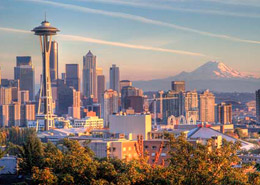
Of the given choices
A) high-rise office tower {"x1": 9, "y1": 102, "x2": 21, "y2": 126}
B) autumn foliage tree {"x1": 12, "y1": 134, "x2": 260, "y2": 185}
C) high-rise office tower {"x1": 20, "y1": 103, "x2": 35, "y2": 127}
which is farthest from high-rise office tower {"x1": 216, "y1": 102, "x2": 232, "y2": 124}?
autumn foliage tree {"x1": 12, "y1": 134, "x2": 260, "y2": 185}

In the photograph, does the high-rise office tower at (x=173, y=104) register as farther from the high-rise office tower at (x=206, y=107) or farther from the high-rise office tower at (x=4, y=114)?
the high-rise office tower at (x=4, y=114)

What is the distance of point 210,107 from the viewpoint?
184 metres

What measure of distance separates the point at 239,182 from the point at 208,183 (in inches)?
52.2

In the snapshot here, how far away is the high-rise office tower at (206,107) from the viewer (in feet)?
588

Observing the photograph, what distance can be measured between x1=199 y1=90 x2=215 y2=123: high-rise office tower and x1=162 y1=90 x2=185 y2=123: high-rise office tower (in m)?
6.56

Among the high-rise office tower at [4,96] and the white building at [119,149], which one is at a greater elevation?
the high-rise office tower at [4,96]

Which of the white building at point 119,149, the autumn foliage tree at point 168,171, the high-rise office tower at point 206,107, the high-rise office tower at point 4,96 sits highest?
the high-rise office tower at point 4,96

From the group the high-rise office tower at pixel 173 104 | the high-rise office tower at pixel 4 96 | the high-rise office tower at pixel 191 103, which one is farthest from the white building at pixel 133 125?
the high-rise office tower at pixel 4 96

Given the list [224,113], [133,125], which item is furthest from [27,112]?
[133,125]

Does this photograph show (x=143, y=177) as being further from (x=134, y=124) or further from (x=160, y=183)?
(x=134, y=124)

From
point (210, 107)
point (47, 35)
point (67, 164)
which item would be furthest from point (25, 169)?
point (210, 107)

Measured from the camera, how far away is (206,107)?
181250 millimetres

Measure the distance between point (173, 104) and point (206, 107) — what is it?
9313 mm

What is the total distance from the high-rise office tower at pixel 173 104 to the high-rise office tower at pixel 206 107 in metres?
6.56
